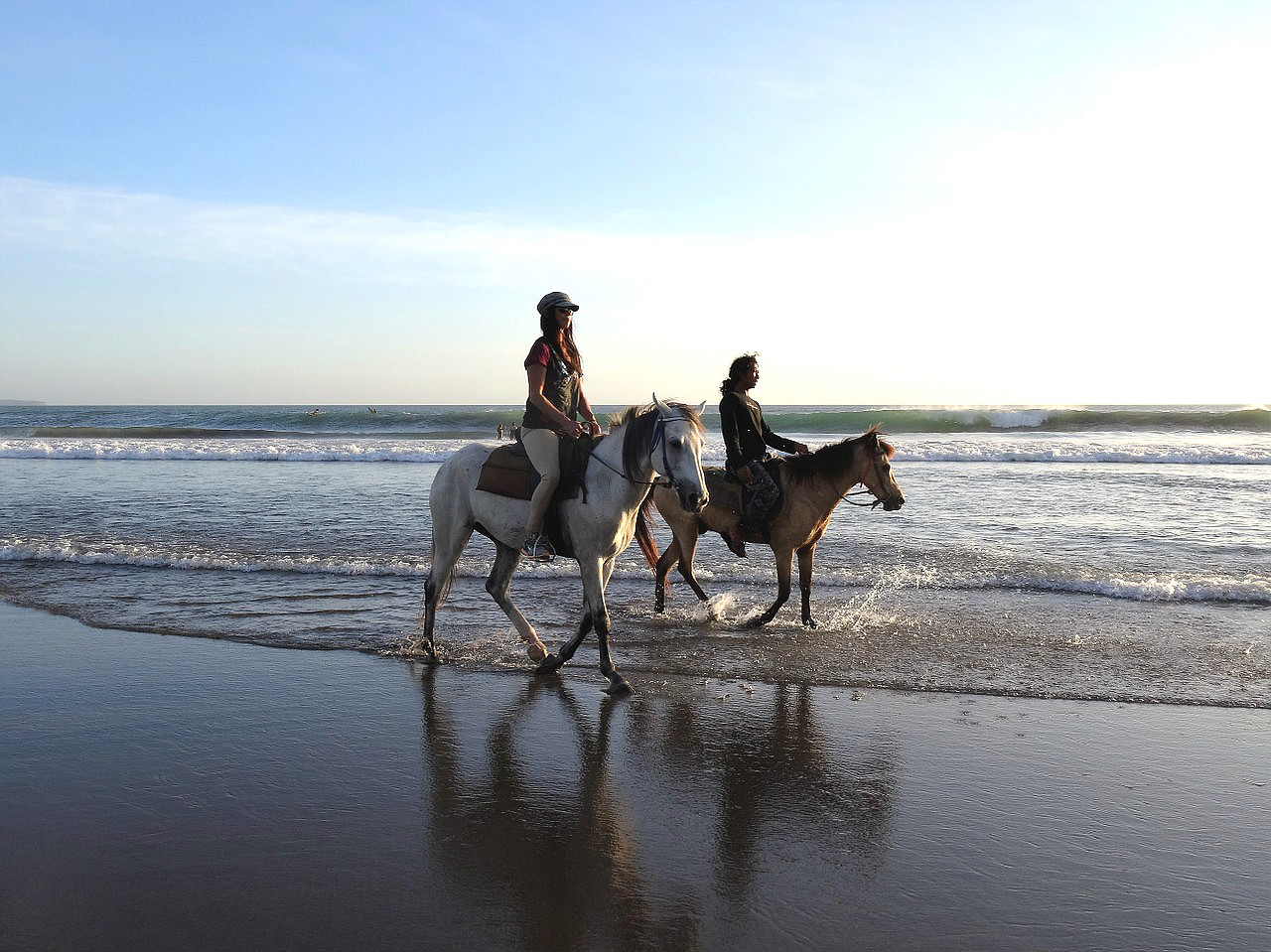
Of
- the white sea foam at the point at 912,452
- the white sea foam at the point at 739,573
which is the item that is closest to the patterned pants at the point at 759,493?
the white sea foam at the point at 739,573

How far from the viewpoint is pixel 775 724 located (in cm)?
516

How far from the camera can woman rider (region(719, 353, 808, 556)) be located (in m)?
8.02

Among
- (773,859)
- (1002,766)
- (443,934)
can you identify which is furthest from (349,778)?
(1002,766)

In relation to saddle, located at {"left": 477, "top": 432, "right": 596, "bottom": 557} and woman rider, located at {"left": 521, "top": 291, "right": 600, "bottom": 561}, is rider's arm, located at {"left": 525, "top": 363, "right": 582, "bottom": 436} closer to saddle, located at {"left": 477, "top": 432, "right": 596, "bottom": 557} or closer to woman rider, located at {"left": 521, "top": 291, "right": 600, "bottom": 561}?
woman rider, located at {"left": 521, "top": 291, "right": 600, "bottom": 561}

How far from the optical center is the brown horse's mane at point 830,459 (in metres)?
7.89

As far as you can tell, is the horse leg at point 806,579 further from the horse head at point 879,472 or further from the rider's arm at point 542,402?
the rider's arm at point 542,402

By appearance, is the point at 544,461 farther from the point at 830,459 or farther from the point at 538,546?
the point at 830,459

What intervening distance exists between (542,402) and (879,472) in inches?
129

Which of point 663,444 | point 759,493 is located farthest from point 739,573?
point 663,444

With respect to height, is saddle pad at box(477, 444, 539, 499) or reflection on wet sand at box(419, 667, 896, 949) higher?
saddle pad at box(477, 444, 539, 499)

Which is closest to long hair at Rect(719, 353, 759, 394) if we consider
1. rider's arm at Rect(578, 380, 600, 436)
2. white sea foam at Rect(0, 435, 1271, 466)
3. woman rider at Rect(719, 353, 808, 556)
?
woman rider at Rect(719, 353, 808, 556)

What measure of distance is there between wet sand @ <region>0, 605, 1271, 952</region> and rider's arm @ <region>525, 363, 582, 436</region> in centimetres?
174

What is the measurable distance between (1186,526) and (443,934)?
12375 millimetres

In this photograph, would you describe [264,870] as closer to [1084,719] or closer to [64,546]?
[1084,719]
